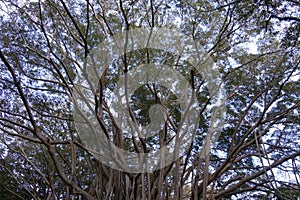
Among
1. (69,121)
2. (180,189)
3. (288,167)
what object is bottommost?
(180,189)

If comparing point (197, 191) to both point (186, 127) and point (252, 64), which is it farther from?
point (252, 64)

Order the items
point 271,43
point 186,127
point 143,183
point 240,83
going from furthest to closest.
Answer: point 240,83 → point 271,43 → point 186,127 → point 143,183

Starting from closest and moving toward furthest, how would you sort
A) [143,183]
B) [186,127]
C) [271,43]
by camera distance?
[143,183]
[186,127]
[271,43]

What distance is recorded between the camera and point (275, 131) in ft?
14.2

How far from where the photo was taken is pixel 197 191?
3385 millimetres

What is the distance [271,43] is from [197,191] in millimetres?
2000

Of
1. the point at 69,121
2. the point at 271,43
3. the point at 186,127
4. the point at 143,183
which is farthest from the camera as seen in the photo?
the point at 69,121

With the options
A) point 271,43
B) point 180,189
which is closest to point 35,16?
point 180,189

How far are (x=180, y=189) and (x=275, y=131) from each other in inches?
72.2

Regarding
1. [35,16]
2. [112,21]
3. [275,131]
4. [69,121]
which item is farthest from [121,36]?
[275,131]

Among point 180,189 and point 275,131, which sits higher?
point 275,131

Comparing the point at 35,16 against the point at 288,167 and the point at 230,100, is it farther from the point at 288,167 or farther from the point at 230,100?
the point at 288,167

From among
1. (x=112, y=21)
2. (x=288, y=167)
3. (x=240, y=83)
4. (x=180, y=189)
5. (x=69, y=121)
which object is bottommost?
(x=180, y=189)

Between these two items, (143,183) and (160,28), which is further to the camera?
→ (160,28)
